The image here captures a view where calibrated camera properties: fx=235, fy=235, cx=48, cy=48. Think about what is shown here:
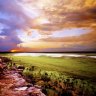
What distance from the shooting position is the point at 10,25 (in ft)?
11.4

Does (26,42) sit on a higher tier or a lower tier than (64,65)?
higher

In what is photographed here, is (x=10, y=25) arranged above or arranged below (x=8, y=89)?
above

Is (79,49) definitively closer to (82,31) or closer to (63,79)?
(82,31)

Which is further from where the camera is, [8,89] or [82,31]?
[82,31]

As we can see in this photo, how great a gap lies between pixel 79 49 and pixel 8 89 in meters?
1.16


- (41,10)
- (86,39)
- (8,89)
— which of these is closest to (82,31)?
(86,39)

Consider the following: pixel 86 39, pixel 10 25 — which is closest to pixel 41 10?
pixel 10 25

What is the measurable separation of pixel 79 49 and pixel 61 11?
24.2 inches

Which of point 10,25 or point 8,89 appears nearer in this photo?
point 8,89

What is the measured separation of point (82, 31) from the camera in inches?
137

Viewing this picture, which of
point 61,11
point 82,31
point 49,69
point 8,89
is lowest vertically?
point 8,89

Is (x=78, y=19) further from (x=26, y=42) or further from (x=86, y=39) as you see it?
(x=26, y=42)

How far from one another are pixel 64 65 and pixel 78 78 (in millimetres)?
273

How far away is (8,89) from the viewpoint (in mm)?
3246
